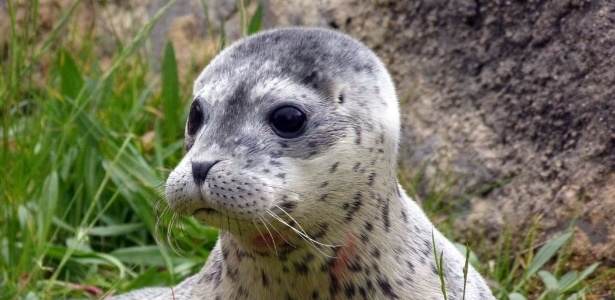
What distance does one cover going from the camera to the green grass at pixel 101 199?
4.83 meters

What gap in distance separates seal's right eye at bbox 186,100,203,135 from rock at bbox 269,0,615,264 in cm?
210

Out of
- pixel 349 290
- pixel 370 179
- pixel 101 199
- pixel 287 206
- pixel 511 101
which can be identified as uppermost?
pixel 511 101

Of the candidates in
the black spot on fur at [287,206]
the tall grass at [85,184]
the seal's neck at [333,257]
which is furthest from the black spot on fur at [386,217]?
the tall grass at [85,184]

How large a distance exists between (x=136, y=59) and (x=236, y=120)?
361 centimetres

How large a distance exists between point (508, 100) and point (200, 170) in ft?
7.91

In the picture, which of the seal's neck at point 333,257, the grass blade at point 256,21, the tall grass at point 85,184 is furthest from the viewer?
the grass blade at point 256,21

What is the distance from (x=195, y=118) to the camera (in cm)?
349

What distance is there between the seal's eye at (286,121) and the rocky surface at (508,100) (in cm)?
195

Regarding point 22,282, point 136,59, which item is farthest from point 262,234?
point 136,59

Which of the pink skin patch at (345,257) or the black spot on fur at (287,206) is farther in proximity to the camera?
the pink skin patch at (345,257)

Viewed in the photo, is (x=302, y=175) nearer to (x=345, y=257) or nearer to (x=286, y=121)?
(x=286, y=121)

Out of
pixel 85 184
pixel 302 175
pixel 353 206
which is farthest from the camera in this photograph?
pixel 85 184

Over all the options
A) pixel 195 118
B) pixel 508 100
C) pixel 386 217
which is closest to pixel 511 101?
pixel 508 100

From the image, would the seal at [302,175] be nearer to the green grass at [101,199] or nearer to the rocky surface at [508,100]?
the green grass at [101,199]
